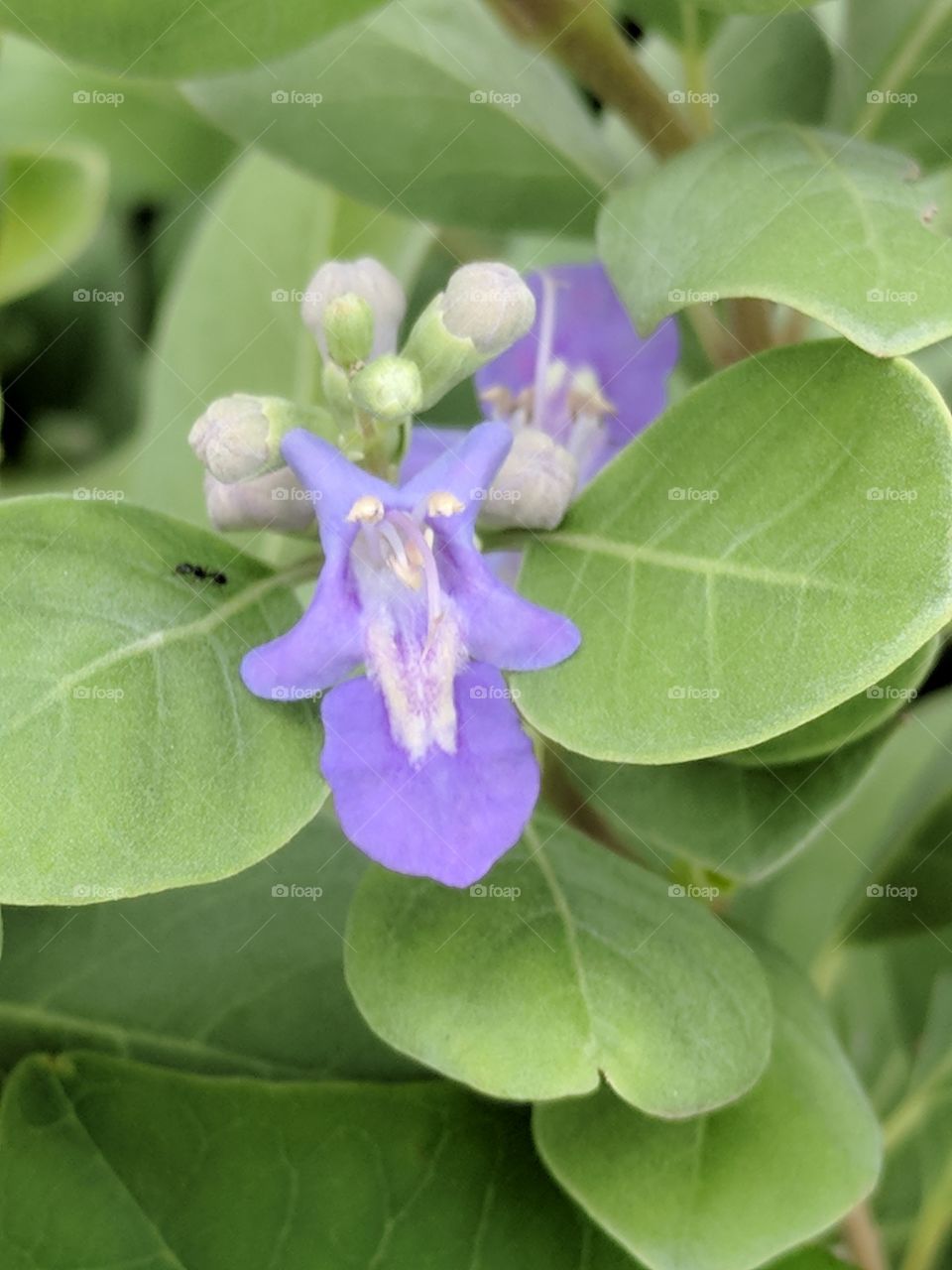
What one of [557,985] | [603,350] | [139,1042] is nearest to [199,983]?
[139,1042]

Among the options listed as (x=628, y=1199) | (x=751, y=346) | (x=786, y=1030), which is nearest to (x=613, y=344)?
(x=751, y=346)

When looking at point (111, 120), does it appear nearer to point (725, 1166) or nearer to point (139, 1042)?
point (139, 1042)

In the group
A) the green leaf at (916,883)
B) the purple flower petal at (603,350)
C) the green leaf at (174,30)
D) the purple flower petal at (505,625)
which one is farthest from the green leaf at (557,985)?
the green leaf at (174,30)

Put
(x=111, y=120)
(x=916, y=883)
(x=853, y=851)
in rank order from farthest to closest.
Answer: (x=111, y=120) → (x=853, y=851) → (x=916, y=883)

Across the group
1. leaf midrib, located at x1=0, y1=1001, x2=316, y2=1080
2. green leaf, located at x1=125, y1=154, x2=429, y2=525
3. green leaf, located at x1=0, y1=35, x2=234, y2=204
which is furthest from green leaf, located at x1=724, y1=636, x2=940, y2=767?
green leaf, located at x1=0, y1=35, x2=234, y2=204

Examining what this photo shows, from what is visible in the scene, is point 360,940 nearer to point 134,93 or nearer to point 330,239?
point 330,239
